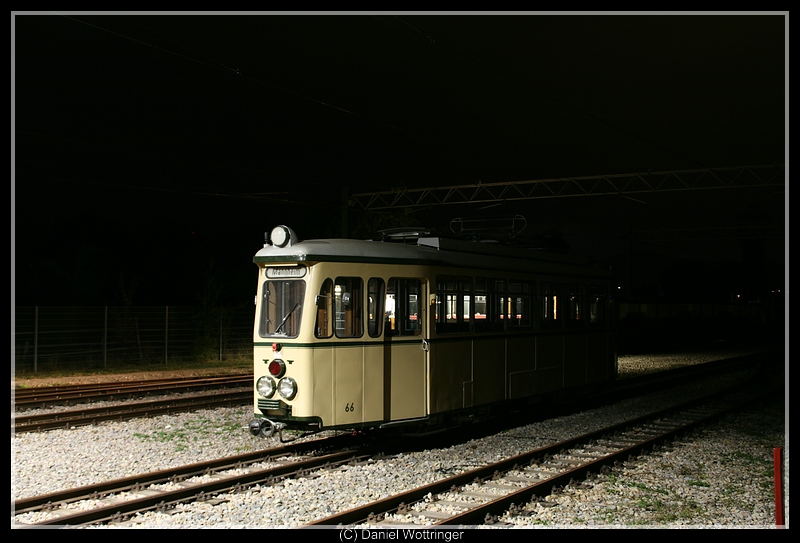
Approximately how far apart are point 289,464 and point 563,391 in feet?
23.3

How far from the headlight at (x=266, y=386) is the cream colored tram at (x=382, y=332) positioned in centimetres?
2

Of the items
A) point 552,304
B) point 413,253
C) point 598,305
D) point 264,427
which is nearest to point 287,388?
point 264,427

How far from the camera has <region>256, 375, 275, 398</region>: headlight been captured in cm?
1011

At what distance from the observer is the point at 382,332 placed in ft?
34.2

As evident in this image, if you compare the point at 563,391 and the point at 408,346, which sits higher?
the point at 408,346

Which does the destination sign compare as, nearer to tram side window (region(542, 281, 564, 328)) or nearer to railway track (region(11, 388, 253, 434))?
railway track (region(11, 388, 253, 434))

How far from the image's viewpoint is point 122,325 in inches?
952

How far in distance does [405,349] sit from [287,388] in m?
1.75

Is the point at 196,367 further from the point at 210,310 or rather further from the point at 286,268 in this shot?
the point at 286,268

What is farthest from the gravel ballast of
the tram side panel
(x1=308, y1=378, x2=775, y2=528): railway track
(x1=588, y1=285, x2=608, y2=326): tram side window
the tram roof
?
the tram roof

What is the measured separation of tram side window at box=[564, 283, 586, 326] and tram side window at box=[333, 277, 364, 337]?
5827 millimetres
